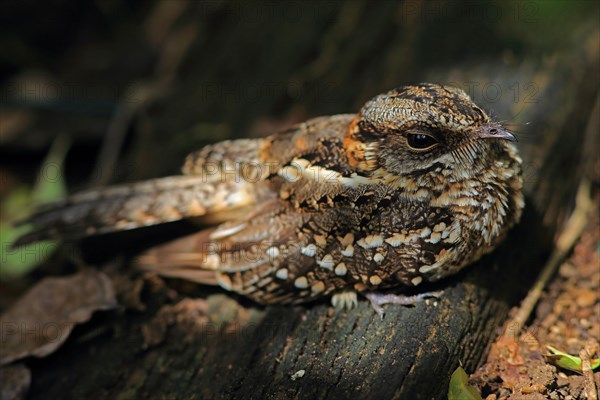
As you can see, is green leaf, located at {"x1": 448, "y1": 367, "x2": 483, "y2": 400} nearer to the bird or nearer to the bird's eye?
the bird

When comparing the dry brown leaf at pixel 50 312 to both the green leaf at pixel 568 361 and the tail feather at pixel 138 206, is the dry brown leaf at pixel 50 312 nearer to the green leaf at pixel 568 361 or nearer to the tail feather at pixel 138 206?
the tail feather at pixel 138 206

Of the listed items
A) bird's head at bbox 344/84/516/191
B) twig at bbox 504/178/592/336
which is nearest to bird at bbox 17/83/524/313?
bird's head at bbox 344/84/516/191

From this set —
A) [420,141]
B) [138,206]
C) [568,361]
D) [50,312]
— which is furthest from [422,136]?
[50,312]

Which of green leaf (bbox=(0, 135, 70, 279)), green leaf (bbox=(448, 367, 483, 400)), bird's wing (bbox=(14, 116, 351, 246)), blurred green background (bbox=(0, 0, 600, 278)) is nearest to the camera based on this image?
green leaf (bbox=(448, 367, 483, 400))

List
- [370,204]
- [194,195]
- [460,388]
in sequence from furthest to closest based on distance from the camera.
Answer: [194,195] → [370,204] → [460,388]

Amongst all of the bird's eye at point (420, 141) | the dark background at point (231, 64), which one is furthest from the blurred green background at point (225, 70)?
the bird's eye at point (420, 141)

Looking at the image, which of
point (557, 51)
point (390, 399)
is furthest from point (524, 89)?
point (390, 399)

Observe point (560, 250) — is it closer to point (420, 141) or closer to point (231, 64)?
point (420, 141)

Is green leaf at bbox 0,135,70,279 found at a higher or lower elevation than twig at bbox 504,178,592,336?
higher
